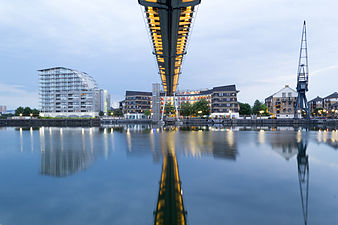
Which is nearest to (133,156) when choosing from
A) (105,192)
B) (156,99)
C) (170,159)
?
(170,159)

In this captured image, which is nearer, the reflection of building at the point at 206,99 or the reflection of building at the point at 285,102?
the reflection of building at the point at 206,99

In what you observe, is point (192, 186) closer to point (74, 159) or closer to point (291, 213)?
point (291, 213)

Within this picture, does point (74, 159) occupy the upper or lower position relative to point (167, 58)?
lower

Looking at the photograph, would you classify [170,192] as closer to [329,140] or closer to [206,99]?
[329,140]

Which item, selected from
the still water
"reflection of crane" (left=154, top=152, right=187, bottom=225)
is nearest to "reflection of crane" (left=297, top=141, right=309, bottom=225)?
the still water

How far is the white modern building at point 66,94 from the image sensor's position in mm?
148625

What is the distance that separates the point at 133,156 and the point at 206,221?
45.7ft

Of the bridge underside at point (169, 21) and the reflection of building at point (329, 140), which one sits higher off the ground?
the bridge underside at point (169, 21)

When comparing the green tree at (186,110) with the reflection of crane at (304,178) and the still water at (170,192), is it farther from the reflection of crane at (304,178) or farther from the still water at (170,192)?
the still water at (170,192)

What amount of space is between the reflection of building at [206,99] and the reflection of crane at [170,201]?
336ft

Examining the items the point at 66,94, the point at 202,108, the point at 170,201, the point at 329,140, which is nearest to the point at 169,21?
the point at 170,201

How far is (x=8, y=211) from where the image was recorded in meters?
9.28

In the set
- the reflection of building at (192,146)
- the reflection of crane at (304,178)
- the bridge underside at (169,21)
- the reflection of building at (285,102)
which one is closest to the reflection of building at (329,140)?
the reflection of crane at (304,178)

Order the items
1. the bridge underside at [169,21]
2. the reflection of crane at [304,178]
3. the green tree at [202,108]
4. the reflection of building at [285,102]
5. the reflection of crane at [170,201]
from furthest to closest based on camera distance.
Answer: the reflection of building at [285,102], the green tree at [202,108], the bridge underside at [169,21], the reflection of crane at [304,178], the reflection of crane at [170,201]
